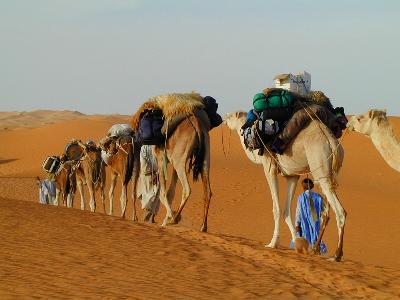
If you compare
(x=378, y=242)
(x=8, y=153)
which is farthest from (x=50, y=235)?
(x=8, y=153)

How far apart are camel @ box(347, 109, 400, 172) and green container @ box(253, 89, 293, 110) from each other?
128 centimetres

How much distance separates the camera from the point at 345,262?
972cm

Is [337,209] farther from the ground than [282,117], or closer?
closer

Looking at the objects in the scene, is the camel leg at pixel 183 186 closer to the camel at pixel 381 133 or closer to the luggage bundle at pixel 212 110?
the luggage bundle at pixel 212 110

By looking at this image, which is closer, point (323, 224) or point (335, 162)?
point (335, 162)

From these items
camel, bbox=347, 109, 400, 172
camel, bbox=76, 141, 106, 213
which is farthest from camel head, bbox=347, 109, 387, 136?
camel, bbox=76, 141, 106, 213

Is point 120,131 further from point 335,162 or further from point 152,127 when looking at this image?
point 335,162

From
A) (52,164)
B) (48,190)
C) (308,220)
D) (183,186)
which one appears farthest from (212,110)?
(48,190)

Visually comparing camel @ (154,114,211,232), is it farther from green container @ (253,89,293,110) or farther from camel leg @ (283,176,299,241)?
green container @ (253,89,293,110)

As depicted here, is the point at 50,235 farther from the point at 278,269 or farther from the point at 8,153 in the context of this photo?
the point at 8,153

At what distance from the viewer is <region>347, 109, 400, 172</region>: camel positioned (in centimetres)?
877

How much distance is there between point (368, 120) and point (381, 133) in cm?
24

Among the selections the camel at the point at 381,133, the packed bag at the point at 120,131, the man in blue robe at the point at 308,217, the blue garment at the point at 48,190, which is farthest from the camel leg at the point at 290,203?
the blue garment at the point at 48,190

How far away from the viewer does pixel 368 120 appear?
29.7ft
